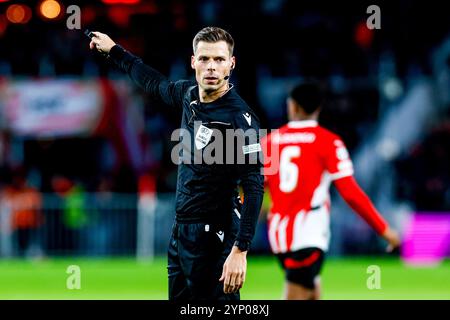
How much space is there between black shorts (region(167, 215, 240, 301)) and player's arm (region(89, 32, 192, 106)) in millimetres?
948

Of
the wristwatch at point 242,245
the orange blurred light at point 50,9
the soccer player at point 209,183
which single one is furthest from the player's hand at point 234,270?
the orange blurred light at point 50,9

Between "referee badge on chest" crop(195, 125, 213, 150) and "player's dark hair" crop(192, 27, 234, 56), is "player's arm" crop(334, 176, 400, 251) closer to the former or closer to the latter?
"referee badge on chest" crop(195, 125, 213, 150)

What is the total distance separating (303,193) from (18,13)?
13.0 m

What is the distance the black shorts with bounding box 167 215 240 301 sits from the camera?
22.3 feet

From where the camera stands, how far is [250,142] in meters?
6.52

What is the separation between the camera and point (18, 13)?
69.1ft

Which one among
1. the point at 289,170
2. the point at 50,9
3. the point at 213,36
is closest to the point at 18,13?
the point at 50,9

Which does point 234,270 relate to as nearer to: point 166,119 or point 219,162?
point 219,162

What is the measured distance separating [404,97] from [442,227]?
2904mm

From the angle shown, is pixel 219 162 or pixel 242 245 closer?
pixel 242 245

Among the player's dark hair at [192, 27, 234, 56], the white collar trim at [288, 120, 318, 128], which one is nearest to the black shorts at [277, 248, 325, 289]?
the white collar trim at [288, 120, 318, 128]

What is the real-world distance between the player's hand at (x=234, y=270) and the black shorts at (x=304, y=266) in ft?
9.97

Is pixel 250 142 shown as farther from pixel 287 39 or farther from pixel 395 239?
pixel 287 39

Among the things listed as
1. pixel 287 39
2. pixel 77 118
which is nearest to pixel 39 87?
pixel 77 118
